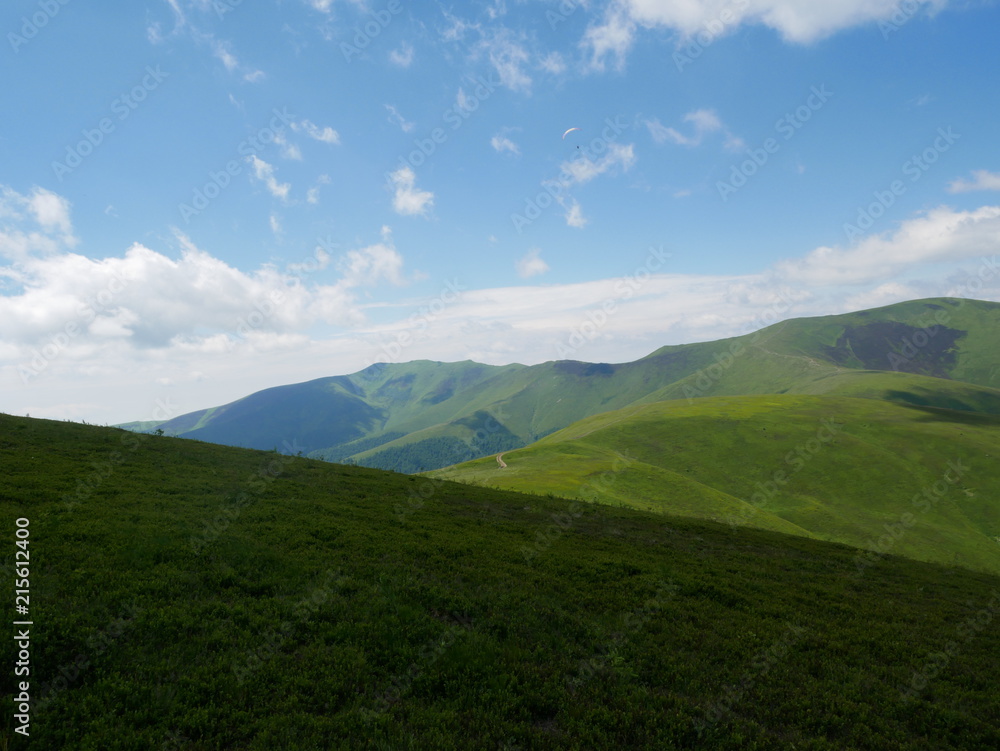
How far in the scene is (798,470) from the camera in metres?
116

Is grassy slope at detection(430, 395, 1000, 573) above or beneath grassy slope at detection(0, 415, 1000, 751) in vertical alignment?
beneath

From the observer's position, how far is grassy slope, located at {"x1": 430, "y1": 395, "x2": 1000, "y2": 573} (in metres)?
74.2

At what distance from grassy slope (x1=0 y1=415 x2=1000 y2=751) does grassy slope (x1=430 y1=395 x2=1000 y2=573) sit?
40.3 metres

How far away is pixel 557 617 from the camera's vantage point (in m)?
15.5

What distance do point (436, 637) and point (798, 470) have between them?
128553 mm

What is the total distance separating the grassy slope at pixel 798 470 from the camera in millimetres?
74250

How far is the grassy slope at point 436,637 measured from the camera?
10.0 meters

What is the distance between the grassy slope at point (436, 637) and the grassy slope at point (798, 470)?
4032 centimetres

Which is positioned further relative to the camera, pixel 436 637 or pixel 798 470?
pixel 798 470

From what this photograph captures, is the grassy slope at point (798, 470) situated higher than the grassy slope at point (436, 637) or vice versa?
the grassy slope at point (436, 637)

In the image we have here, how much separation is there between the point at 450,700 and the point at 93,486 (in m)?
22.0

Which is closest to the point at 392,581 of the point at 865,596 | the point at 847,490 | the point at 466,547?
the point at 466,547

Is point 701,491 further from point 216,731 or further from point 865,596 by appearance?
point 216,731

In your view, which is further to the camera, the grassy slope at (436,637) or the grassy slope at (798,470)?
the grassy slope at (798,470)
